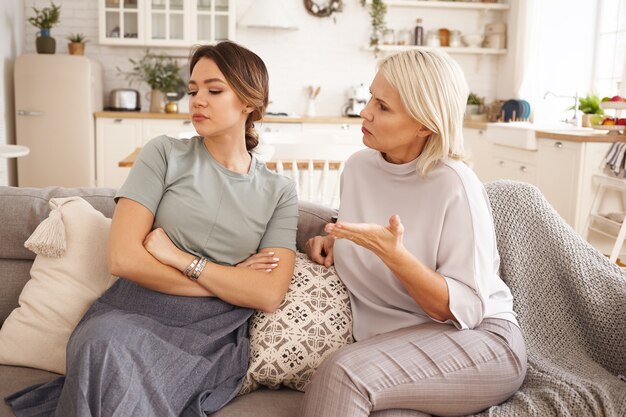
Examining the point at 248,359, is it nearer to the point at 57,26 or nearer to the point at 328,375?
the point at 328,375

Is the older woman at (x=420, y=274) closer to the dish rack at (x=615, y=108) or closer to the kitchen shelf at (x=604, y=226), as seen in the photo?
the kitchen shelf at (x=604, y=226)

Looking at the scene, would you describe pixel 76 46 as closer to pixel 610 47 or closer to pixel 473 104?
pixel 473 104

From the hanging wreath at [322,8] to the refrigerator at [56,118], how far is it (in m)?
2.13

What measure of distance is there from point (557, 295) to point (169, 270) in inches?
41.7

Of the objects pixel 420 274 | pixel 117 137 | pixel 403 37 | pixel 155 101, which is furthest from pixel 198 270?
pixel 403 37

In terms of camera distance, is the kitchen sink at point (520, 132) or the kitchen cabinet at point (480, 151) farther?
the kitchen cabinet at point (480, 151)

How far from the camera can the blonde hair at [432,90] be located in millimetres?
1689

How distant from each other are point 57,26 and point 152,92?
1.13m

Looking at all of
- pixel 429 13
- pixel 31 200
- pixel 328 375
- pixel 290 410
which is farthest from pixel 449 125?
pixel 429 13

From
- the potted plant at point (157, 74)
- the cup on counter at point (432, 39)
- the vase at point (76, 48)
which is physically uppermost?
the cup on counter at point (432, 39)

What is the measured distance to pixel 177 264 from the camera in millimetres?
1721

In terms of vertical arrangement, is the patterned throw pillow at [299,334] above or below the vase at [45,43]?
below

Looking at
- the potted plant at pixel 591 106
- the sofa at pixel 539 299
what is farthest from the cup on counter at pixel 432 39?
the sofa at pixel 539 299

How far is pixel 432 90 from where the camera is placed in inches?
66.7
